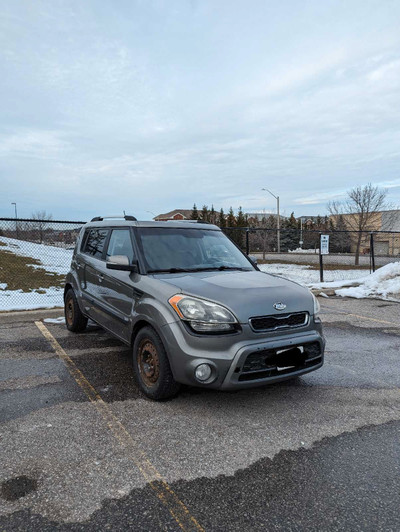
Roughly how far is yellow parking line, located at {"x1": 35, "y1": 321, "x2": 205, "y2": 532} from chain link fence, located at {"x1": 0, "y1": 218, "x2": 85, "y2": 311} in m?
5.17

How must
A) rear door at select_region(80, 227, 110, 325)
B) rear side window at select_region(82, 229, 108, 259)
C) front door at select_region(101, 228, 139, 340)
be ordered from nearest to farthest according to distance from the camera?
front door at select_region(101, 228, 139, 340) < rear door at select_region(80, 227, 110, 325) < rear side window at select_region(82, 229, 108, 259)

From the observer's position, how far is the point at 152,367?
375 cm

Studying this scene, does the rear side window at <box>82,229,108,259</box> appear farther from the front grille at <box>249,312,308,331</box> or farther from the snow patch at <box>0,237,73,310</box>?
the snow patch at <box>0,237,73,310</box>

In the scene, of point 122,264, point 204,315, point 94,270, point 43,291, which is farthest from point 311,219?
point 204,315

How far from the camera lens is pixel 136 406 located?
367 centimetres

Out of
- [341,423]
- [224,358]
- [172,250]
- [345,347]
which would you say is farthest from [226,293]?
[345,347]

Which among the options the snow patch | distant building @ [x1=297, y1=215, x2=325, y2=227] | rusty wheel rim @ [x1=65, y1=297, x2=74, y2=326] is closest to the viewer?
rusty wheel rim @ [x1=65, y1=297, x2=74, y2=326]

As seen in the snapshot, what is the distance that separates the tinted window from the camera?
453 cm

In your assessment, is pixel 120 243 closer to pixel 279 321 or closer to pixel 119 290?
pixel 119 290

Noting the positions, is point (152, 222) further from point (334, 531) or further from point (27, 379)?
point (334, 531)

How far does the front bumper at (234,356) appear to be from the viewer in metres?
3.26

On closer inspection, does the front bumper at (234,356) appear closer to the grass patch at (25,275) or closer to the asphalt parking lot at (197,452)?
the asphalt parking lot at (197,452)

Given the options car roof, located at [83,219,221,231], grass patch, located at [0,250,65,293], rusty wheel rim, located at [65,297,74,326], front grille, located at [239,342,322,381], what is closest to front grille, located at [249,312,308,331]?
front grille, located at [239,342,322,381]

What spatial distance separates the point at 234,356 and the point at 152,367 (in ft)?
3.07
